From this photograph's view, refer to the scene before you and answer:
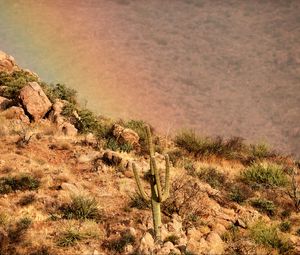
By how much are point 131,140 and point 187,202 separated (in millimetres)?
6410

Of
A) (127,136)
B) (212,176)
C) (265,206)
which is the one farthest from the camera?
(127,136)

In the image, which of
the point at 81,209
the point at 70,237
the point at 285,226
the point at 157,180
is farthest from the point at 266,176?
the point at 70,237

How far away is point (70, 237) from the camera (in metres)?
8.82

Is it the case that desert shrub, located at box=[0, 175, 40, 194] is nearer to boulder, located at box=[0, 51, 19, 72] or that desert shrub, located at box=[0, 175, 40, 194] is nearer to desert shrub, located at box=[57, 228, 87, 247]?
desert shrub, located at box=[57, 228, 87, 247]

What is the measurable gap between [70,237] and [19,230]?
1.29 metres

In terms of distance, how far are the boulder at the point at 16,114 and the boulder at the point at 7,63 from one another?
1009 cm

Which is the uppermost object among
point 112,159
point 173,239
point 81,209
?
point 173,239

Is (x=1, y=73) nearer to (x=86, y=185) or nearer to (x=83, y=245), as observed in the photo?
(x=86, y=185)

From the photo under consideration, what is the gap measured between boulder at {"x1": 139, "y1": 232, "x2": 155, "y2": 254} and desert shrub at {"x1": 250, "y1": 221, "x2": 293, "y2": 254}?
2.84m

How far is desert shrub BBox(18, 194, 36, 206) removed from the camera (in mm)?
10562

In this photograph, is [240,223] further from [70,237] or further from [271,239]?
[70,237]

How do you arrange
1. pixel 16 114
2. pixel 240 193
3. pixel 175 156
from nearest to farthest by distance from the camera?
pixel 240 193 < pixel 175 156 < pixel 16 114

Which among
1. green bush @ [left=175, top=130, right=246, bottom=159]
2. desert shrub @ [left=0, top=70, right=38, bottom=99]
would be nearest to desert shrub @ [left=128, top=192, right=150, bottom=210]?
green bush @ [left=175, top=130, right=246, bottom=159]

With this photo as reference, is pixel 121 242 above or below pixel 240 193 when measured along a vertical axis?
above
